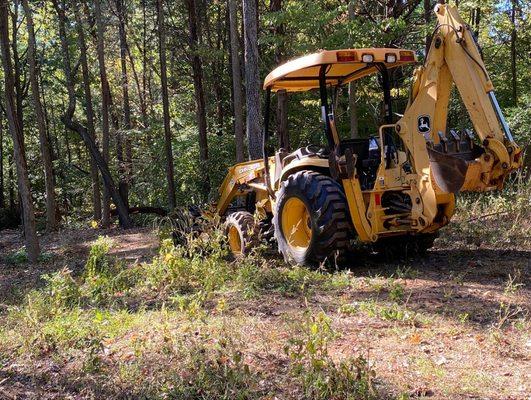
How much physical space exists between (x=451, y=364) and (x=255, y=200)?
611 cm

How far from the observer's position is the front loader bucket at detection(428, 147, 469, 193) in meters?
6.16

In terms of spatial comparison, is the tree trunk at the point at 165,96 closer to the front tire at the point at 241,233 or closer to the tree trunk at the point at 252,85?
the tree trunk at the point at 252,85

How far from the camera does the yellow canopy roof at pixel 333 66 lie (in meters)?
6.85

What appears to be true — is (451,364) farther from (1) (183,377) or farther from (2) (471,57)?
(2) (471,57)

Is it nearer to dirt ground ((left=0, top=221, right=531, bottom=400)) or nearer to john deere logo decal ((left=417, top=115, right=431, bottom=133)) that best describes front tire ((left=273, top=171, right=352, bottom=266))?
dirt ground ((left=0, top=221, right=531, bottom=400))

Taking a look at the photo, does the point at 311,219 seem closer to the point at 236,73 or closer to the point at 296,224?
the point at 296,224

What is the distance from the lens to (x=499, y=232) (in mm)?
8883

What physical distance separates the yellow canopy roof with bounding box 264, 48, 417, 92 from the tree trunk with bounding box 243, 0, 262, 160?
159 inches

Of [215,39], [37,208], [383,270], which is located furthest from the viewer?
[37,208]

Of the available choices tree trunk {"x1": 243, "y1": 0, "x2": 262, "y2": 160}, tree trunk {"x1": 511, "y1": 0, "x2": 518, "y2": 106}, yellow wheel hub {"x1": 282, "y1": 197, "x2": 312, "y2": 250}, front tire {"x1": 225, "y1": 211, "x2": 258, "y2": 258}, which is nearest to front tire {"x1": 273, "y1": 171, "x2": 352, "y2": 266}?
yellow wheel hub {"x1": 282, "y1": 197, "x2": 312, "y2": 250}

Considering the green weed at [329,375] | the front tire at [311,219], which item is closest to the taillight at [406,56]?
the front tire at [311,219]

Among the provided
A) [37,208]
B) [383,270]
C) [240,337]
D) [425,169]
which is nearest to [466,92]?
[425,169]

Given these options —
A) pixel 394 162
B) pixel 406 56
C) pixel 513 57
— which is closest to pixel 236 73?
pixel 406 56

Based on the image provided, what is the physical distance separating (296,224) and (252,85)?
227 inches
